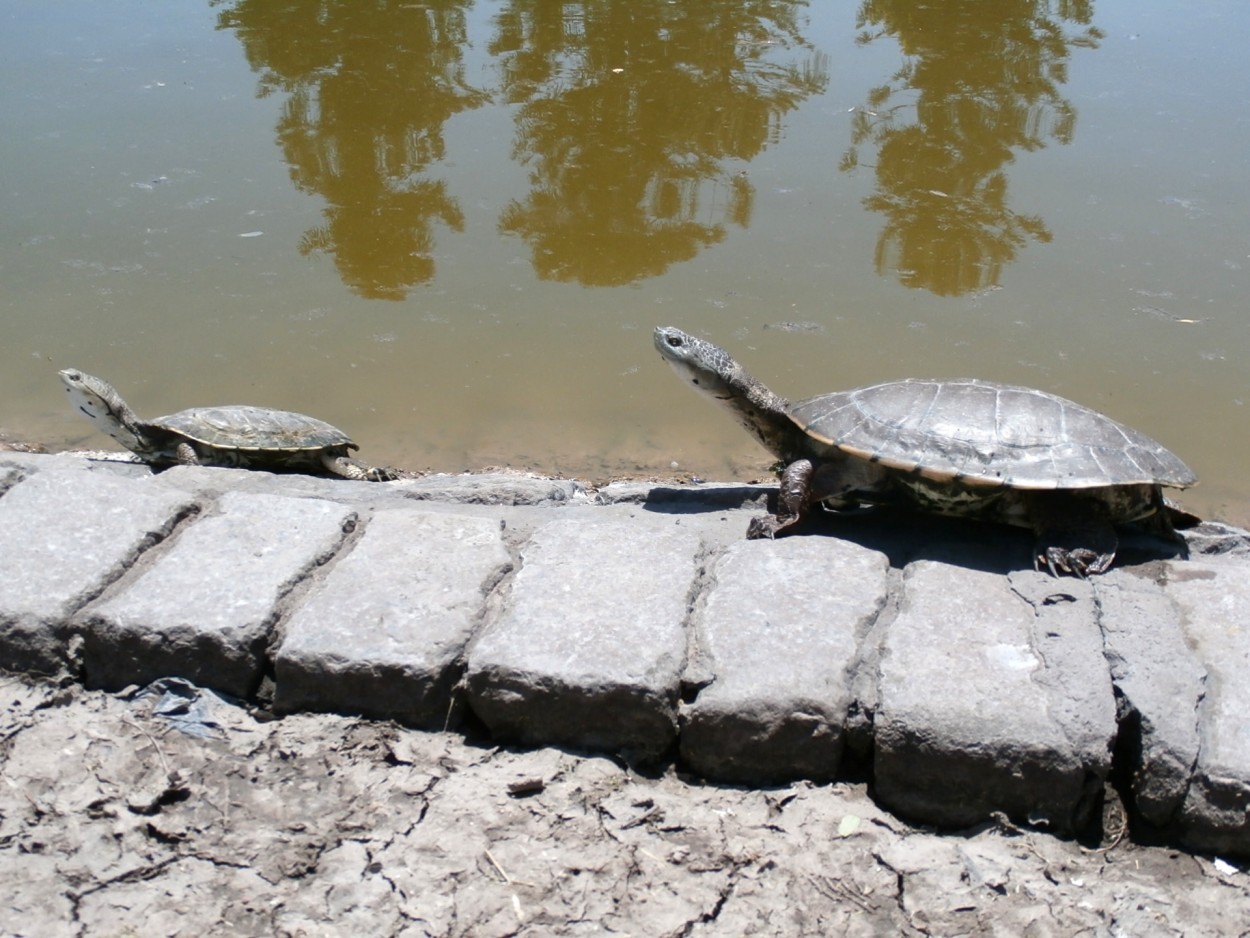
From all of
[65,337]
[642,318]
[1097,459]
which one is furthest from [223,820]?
[65,337]

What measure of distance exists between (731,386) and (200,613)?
78.5 inches

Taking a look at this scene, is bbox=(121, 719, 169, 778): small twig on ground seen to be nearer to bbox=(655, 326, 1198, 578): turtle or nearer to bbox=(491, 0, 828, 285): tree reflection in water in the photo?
bbox=(655, 326, 1198, 578): turtle

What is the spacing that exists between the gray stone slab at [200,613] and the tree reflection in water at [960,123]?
499 cm

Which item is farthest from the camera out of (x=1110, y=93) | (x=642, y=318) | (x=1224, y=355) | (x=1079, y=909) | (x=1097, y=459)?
(x=1110, y=93)

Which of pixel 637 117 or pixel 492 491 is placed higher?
pixel 637 117

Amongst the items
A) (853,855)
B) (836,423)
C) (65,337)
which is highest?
(836,423)

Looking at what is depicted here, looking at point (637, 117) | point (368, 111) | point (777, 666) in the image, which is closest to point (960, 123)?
point (637, 117)

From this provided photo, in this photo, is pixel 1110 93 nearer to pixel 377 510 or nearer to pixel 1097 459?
pixel 1097 459

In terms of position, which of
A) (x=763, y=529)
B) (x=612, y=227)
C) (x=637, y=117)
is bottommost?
(x=612, y=227)

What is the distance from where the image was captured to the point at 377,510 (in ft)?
11.5

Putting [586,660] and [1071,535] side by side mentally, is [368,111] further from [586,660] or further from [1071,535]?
[586,660]

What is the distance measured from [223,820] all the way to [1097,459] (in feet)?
8.32

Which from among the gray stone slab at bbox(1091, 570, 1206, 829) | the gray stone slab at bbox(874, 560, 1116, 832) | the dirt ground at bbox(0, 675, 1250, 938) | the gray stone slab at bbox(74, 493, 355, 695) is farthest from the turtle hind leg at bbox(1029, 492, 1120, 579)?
the gray stone slab at bbox(74, 493, 355, 695)

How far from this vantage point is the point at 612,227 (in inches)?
306
